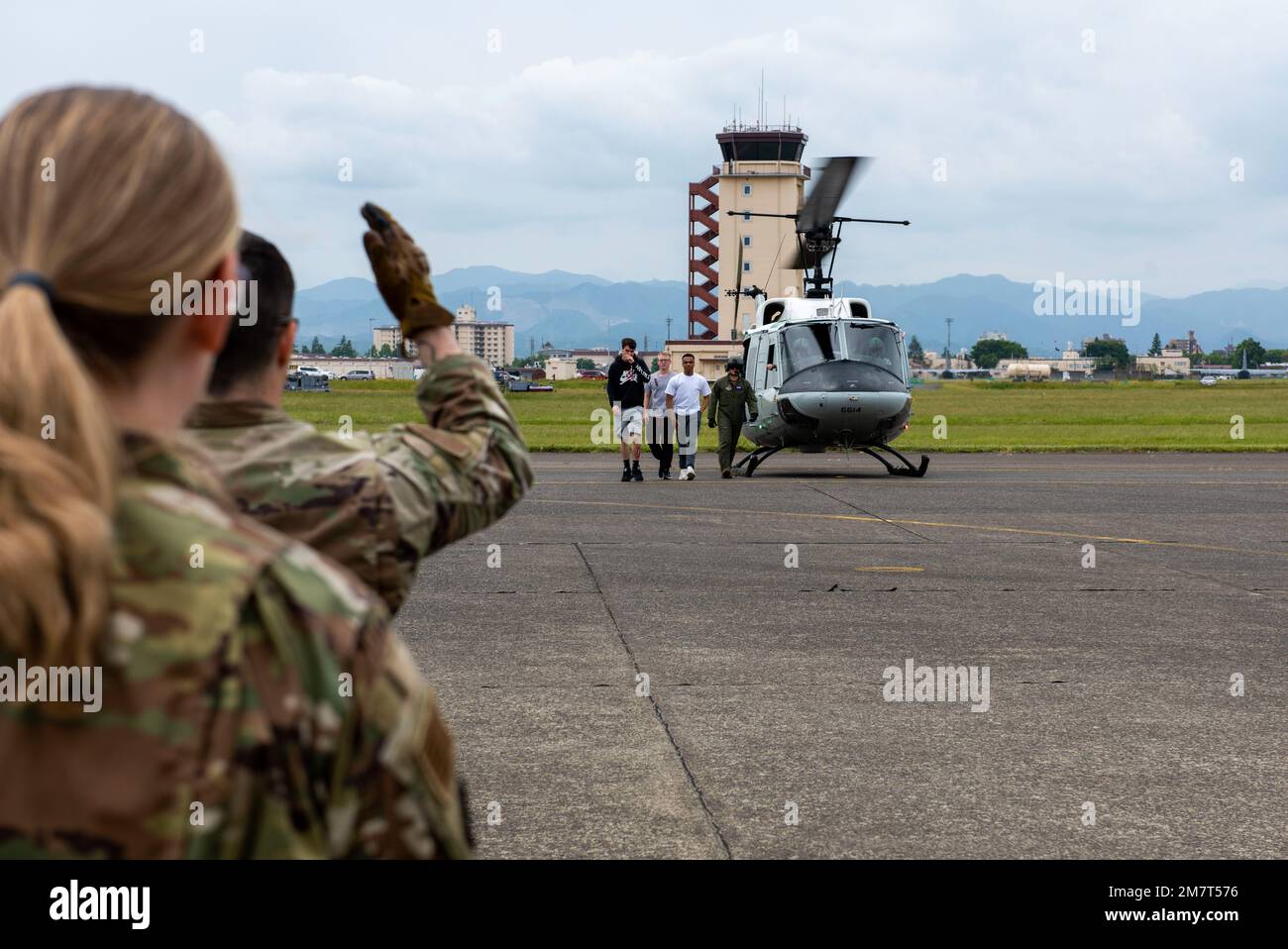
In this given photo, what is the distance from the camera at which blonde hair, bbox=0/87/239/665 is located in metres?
1.15

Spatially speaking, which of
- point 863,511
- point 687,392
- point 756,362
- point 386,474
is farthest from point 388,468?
point 756,362

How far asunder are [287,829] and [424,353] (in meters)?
1.54

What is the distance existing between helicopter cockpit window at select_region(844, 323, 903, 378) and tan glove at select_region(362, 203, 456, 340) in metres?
20.1

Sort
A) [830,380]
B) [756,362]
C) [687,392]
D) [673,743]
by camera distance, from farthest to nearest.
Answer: [756,362]
[830,380]
[687,392]
[673,743]

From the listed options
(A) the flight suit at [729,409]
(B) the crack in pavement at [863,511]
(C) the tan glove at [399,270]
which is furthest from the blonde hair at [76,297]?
(A) the flight suit at [729,409]

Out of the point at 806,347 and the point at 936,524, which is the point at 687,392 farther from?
the point at 936,524

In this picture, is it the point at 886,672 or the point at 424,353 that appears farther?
the point at 886,672

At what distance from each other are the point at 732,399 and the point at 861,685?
15.3 m

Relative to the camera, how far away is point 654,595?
34.4 feet

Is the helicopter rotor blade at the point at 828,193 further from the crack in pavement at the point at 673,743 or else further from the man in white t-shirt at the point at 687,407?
the crack in pavement at the point at 673,743

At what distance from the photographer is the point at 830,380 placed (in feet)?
72.2

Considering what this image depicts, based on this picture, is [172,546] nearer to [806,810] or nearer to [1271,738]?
[806,810]

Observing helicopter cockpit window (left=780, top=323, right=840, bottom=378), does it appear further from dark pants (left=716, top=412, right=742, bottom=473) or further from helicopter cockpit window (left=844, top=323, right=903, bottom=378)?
dark pants (left=716, top=412, right=742, bottom=473)
